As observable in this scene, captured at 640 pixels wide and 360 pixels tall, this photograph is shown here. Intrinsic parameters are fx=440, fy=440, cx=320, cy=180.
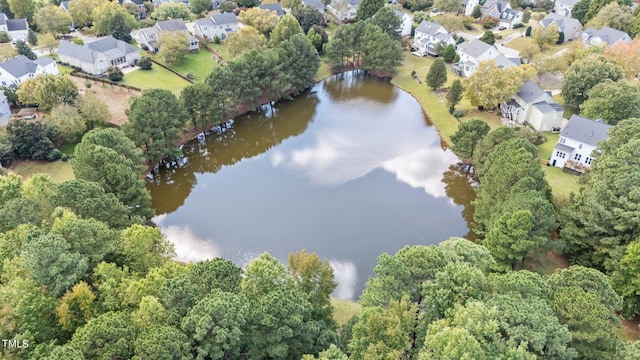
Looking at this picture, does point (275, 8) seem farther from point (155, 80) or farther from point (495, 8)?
point (495, 8)

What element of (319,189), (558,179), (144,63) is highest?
(144,63)

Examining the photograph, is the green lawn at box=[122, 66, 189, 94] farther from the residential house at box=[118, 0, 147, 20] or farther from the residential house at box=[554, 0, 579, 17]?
the residential house at box=[554, 0, 579, 17]

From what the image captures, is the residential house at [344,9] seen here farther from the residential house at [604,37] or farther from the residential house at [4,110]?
the residential house at [4,110]

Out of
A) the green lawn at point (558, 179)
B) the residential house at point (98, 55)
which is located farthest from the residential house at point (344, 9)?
the green lawn at point (558, 179)

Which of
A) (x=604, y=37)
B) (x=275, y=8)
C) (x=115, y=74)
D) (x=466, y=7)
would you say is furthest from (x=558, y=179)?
(x=275, y=8)

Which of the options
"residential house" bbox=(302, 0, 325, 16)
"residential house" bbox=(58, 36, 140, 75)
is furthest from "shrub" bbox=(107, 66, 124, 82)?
"residential house" bbox=(302, 0, 325, 16)

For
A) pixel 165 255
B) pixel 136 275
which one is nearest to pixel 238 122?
pixel 165 255
